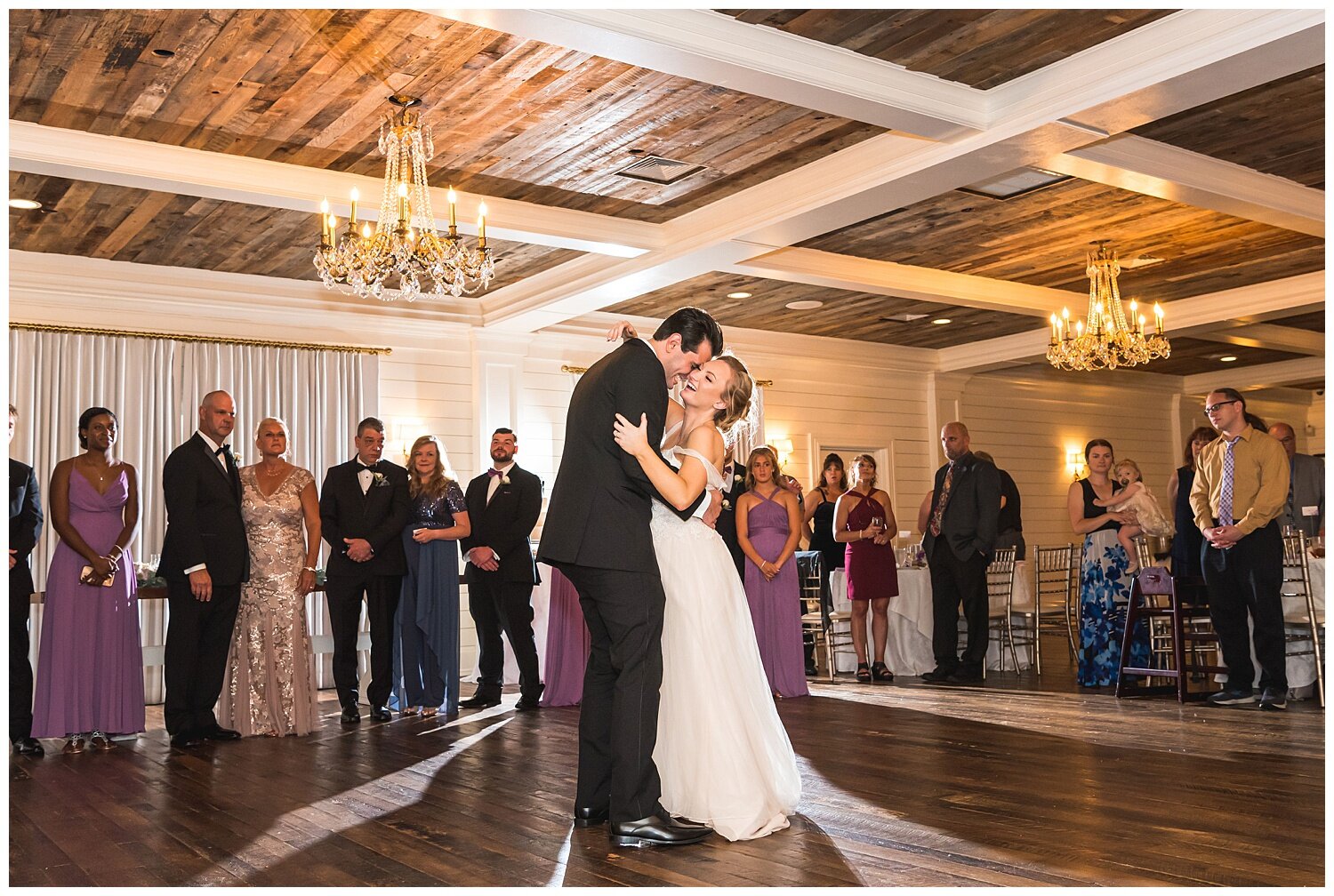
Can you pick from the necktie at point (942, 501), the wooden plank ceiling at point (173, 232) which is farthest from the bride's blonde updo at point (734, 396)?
the wooden plank ceiling at point (173, 232)

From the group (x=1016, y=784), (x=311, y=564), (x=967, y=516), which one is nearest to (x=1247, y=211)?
(x=967, y=516)

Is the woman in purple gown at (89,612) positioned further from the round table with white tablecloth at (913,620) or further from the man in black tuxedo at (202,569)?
the round table with white tablecloth at (913,620)

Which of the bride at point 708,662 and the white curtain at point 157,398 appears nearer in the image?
the bride at point 708,662

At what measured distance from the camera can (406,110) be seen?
5801 millimetres

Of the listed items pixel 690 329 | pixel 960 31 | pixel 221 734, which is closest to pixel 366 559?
pixel 221 734

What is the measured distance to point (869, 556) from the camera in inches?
325

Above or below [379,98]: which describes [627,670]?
below

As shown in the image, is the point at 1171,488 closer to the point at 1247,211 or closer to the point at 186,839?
the point at 1247,211

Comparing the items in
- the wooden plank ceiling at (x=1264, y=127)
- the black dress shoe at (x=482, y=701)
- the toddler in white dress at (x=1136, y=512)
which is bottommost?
the black dress shoe at (x=482, y=701)

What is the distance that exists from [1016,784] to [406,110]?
13.2 ft

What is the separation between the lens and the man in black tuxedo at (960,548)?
309 inches

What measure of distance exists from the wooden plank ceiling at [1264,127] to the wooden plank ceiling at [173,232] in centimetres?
424

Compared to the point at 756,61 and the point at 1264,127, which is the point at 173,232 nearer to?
the point at 756,61

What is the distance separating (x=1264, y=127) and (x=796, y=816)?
4769 millimetres
